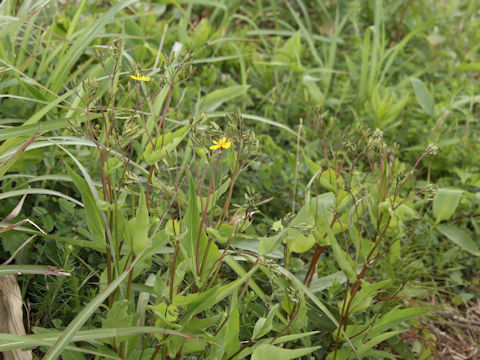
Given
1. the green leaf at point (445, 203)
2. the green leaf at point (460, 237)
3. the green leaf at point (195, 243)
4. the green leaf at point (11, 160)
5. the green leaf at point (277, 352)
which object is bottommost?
the green leaf at point (460, 237)

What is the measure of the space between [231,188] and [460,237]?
118 centimetres

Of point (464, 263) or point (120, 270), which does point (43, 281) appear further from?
point (464, 263)

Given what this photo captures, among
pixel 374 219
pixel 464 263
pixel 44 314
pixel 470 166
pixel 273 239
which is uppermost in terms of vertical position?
pixel 273 239

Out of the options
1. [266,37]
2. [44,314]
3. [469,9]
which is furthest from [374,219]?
[469,9]

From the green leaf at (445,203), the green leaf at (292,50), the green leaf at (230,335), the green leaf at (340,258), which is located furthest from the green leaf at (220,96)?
the green leaf at (230,335)

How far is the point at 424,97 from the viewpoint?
2588mm

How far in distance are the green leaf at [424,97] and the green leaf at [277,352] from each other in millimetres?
1681

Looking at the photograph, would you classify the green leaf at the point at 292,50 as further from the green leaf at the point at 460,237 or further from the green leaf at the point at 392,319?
the green leaf at the point at 392,319

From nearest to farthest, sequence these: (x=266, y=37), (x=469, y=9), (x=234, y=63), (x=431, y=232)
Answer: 1. (x=431, y=232)
2. (x=234, y=63)
3. (x=266, y=37)
4. (x=469, y=9)

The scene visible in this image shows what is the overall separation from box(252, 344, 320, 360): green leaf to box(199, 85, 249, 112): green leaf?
4.05 feet

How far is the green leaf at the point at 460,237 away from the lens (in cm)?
202

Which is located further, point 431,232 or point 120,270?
point 431,232

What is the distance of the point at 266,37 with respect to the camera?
3068 mm

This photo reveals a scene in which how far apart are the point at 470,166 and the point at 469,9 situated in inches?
56.4
